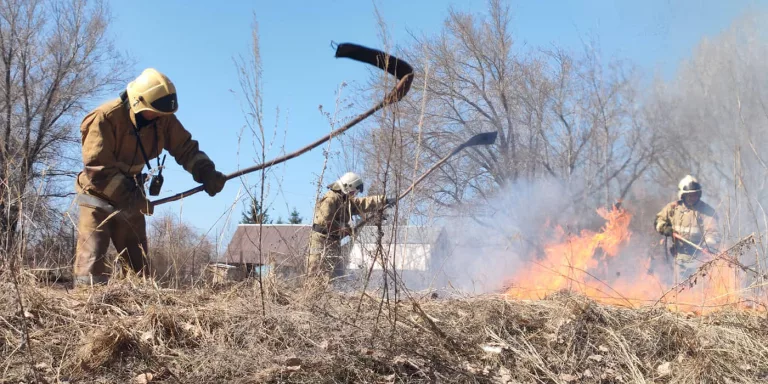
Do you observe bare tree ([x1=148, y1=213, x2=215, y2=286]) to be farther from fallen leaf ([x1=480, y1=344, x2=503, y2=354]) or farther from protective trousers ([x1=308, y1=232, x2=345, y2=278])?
fallen leaf ([x1=480, y1=344, x2=503, y2=354])

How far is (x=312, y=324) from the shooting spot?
262cm

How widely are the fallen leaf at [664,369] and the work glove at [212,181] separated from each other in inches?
126

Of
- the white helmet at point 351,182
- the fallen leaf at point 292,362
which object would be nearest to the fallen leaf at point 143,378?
the fallen leaf at point 292,362

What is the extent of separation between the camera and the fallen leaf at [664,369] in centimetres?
260

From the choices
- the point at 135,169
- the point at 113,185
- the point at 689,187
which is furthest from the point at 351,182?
the point at 689,187

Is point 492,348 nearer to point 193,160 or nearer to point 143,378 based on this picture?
point 143,378

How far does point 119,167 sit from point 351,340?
2.42m

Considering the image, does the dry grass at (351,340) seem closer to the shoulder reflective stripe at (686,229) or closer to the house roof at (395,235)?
the house roof at (395,235)

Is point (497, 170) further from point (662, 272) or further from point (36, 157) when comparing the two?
point (36, 157)

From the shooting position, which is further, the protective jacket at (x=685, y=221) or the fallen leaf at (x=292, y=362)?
the protective jacket at (x=685, y=221)

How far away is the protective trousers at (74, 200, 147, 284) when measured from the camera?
3.80 metres

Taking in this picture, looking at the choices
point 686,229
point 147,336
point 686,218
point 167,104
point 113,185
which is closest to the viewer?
point 147,336

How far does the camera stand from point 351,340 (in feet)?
8.22

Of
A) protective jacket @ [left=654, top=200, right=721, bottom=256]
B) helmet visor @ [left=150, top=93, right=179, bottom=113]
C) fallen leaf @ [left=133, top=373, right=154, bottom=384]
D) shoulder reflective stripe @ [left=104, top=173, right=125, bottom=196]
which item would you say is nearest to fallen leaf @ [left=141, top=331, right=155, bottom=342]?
fallen leaf @ [left=133, top=373, right=154, bottom=384]
